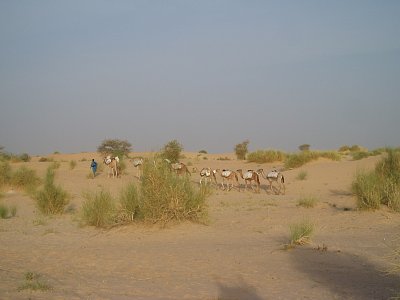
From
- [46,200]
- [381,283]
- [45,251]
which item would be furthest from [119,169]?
[381,283]

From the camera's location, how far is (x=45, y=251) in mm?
11805

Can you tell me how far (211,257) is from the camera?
1084cm

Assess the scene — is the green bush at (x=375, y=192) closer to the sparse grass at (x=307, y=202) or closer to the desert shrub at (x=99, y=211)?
the sparse grass at (x=307, y=202)

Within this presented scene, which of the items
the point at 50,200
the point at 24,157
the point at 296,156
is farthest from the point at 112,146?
the point at 50,200

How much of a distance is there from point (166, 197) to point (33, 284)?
264 inches

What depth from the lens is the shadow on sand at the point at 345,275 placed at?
7973 millimetres

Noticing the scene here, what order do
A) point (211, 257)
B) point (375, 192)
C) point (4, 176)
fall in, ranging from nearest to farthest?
point (211, 257) → point (375, 192) → point (4, 176)

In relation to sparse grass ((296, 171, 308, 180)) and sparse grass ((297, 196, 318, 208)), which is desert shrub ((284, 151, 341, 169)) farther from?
sparse grass ((297, 196, 318, 208))

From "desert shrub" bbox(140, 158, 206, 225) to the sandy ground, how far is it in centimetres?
38

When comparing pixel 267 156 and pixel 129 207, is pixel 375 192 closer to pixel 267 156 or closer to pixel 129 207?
pixel 129 207

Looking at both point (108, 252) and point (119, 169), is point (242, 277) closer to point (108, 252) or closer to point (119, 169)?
point (108, 252)

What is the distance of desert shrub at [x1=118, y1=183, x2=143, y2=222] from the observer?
1477 cm

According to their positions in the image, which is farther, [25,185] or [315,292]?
[25,185]

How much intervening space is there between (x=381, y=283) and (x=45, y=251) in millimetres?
7629
